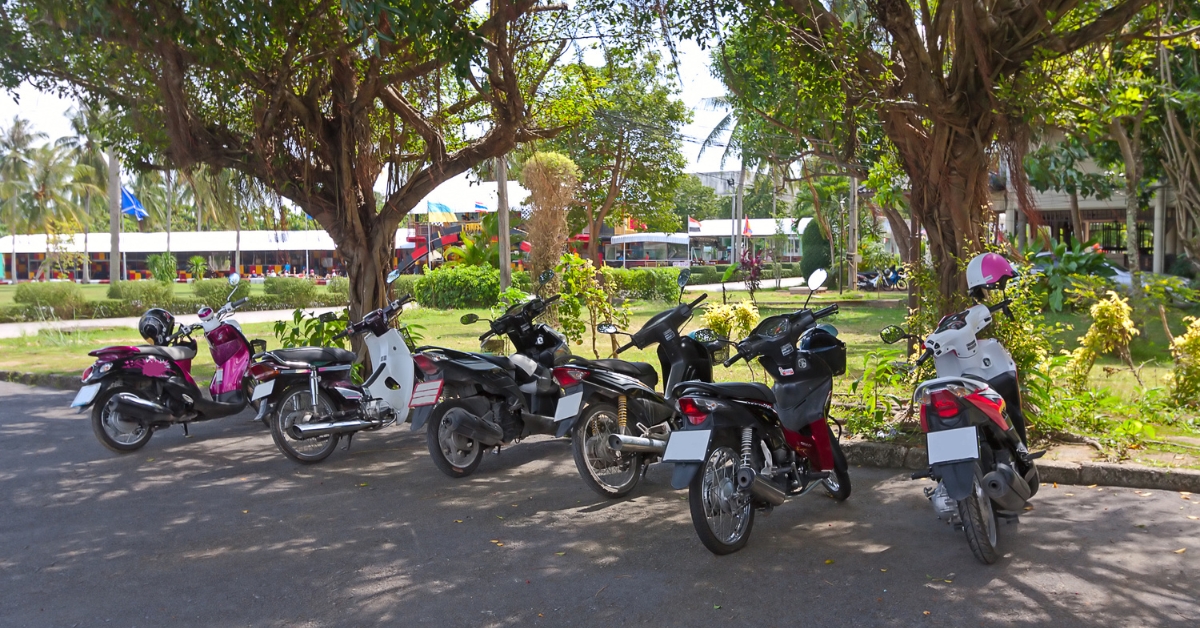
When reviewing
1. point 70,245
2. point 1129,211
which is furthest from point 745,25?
point 70,245

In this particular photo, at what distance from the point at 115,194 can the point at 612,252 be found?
99.5 feet

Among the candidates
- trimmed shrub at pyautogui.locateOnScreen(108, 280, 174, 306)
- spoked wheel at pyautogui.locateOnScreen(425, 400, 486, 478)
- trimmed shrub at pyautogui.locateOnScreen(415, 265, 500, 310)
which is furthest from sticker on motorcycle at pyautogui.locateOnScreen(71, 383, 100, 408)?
trimmed shrub at pyautogui.locateOnScreen(108, 280, 174, 306)

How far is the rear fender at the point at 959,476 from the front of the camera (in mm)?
4441

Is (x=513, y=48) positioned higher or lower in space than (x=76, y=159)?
lower

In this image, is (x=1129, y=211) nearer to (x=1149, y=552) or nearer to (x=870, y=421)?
(x=870, y=421)

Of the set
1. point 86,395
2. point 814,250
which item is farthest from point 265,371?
point 814,250

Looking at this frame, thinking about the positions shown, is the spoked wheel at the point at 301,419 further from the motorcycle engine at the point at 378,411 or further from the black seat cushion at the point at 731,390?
the black seat cushion at the point at 731,390

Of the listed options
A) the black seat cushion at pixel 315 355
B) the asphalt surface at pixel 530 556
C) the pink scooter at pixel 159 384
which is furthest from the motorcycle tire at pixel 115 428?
the black seat cushion at pixel 315 355

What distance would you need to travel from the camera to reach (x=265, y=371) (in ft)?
24.2

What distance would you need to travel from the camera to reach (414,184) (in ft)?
33.6

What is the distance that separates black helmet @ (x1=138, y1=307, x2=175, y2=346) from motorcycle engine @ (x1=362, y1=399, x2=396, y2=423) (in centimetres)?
237

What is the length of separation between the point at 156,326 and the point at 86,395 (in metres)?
1.08

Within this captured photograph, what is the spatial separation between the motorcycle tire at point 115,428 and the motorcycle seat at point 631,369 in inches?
160

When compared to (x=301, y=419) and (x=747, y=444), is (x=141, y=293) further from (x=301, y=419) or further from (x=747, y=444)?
(x=747, y=444)
